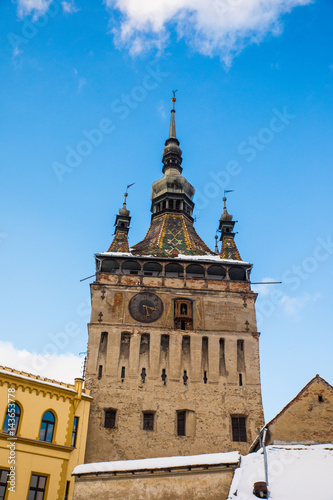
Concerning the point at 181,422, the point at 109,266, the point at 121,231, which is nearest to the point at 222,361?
the point at 181,422

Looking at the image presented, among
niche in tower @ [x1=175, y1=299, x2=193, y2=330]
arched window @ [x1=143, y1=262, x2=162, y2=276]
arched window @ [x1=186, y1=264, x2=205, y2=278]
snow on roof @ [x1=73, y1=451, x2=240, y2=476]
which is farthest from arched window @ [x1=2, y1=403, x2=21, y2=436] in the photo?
arched window @ [x1=186, y1=264, x2=205, y2=278]

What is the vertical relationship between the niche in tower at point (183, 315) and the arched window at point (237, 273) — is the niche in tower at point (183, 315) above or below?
below

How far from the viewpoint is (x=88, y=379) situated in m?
29.4

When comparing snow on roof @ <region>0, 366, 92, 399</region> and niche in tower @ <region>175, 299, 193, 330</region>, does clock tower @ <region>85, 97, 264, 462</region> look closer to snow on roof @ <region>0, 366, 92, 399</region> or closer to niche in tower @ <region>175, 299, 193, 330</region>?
niche in tower @ <region>175, 299, 193, 330</region>

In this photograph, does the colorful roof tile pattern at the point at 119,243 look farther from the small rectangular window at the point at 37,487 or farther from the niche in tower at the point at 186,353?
the small rectangular window at the point at 37,487

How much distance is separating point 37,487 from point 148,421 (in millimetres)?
7968

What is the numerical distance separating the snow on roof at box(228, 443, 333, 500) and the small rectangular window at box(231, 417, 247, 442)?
31.0ft

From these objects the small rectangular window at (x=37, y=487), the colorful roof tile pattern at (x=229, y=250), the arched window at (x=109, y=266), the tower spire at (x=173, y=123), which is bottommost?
the small rectangular window at (x=37, y=487)

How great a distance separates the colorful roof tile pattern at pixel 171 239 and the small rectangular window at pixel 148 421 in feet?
35.0

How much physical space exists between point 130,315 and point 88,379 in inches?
178

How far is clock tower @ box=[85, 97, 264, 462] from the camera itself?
28250 mm

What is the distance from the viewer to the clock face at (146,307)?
32031 mm

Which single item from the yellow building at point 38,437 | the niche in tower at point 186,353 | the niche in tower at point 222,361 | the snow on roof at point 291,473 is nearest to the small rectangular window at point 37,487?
the yellow building at point 38,437

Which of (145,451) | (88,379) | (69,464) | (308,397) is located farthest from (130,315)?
(308,397)
